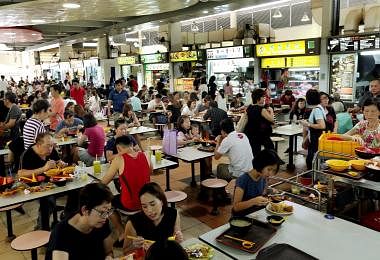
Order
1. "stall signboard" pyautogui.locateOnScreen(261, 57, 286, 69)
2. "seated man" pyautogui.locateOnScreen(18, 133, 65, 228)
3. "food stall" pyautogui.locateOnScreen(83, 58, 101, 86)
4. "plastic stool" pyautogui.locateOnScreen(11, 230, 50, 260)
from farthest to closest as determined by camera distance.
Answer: "food stall" pyautogui.locateOnScreen(83, 58, 101, 86)
"stall signboard" pyautogui.locateOnScreen(261, 57, 286, 69)
"seated man" pyautogui.locateOnScreen(18, 133, 65, 228)
"plastic stool" pyautogui.locateOnScreen(11, 230, 50, 260)

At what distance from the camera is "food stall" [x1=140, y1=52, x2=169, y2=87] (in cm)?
1429

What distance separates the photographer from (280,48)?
970cm

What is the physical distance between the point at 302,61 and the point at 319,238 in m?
7.92

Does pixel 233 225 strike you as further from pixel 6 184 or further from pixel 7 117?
pixel 7 117

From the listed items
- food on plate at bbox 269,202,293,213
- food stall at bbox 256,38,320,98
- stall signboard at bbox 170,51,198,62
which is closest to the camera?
food on plate at bbox 269,202,293,213

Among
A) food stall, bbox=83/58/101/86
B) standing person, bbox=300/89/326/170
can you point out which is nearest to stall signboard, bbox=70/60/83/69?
food stall, bbox=83/58/101/86

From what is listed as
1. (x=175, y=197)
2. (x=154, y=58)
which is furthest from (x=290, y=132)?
(x=154, y=58)

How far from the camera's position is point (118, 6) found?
300 inches

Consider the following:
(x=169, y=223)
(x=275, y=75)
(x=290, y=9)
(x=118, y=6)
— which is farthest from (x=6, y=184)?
(x=290, y=9)

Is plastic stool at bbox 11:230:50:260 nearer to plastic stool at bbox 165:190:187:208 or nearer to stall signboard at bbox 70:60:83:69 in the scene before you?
plastic stool at bbox 165:190:187:208

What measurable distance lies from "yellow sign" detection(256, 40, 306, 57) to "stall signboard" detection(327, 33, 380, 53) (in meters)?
0.86

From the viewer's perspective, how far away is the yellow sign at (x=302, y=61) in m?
9.21

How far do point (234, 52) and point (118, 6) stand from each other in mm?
4708

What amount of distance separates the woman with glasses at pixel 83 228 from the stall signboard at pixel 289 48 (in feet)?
25.9
